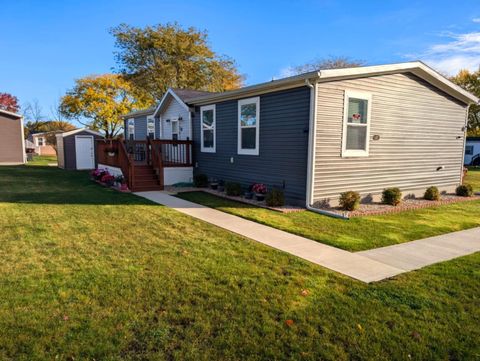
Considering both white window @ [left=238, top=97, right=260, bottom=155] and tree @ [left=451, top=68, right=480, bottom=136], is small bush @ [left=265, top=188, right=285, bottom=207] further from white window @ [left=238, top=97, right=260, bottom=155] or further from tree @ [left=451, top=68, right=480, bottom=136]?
tree @ [left=451, top=68, right=480, bottom=136]

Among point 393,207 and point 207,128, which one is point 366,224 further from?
point 207,128

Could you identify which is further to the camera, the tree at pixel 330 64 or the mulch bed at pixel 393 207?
the tree at pixel 330 64

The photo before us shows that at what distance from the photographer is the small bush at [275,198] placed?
26.2ft

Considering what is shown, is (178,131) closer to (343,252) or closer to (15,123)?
(343,252)

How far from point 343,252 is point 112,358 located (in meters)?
3.49

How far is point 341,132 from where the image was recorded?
8000 millimetres

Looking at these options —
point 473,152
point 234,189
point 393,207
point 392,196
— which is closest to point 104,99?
point 234,189

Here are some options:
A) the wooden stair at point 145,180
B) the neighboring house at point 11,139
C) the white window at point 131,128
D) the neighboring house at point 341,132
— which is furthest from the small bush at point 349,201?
the neighboring house at point 11,139

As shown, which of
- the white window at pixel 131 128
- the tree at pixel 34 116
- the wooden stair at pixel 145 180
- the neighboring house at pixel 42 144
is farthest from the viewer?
the tree at pixel 34 116

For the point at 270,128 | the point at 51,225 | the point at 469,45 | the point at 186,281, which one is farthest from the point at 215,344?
the point at 469,45

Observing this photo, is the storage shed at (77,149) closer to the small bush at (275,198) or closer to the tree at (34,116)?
the small bush at (275,198)

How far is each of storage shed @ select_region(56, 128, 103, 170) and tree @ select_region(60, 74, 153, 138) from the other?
4.88 m

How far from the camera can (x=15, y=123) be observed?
22.4 meters

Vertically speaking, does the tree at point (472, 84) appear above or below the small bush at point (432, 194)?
above
